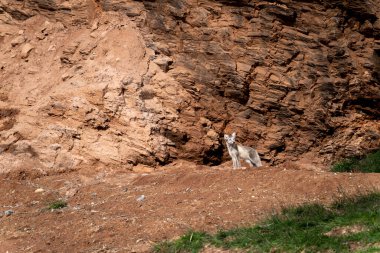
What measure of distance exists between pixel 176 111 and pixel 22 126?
11.1ft

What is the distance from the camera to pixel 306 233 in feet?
25.0

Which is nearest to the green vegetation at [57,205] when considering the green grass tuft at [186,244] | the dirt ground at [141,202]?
the dirt ground at [141,202]

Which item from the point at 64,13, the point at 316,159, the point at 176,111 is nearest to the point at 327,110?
the point at 316,159

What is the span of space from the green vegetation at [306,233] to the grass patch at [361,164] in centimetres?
549

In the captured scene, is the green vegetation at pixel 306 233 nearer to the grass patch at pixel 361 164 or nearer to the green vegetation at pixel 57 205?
the green vegetation at pixel 57 205

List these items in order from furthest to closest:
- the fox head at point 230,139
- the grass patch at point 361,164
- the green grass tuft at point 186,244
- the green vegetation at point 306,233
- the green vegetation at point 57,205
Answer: the grass patch at point 361,164 → the fox head at point 230,139 → the green vegetation at point 57,205 → the green grass tuft at point 186,244 → the green vegetation at point 306,233

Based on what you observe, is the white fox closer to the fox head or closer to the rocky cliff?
the fox head

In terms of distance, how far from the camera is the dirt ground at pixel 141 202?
853cm

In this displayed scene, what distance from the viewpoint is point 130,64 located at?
13945 mm

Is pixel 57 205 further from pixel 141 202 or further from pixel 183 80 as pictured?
pixel 183 80

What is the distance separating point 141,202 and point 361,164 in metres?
6.62

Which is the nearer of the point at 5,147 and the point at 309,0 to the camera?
the point at 5,147

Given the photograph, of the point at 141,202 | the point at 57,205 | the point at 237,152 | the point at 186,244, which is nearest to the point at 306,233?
the point at 186,244

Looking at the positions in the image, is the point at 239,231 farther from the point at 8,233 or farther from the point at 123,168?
the point at 123,168
